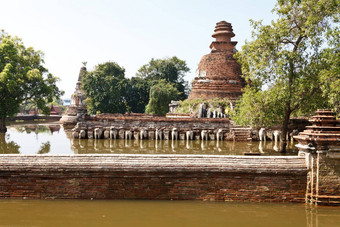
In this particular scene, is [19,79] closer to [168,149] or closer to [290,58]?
[168,149]

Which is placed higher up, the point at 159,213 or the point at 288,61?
the point at 288,61

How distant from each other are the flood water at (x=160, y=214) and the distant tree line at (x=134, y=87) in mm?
29045

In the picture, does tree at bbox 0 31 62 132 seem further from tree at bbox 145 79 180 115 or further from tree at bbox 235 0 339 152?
tree at bbox 235 0 339 152

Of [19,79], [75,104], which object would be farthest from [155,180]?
[75,104]

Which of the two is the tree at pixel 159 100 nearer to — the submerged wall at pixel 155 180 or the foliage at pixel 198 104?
the foliage at pixel 198 104

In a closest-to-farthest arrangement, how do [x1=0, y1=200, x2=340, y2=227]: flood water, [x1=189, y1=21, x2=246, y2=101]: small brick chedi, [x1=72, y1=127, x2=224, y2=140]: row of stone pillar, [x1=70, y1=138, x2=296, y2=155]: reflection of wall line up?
[x1=0, y1=200, x2=340, y2=227]: flood water, [x1=70, y1=138, x2=296, y2=155]: reflection of wall, [x1=72, y1=127, x2=224, y2=140]: row of stone pillar, [x1=189, y1=21, x2=246, y2=101]: small brick chedi

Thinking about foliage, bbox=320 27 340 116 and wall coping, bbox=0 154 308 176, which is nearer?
wall coping, bbox=0 154 308 176

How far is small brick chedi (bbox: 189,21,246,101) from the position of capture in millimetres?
28386

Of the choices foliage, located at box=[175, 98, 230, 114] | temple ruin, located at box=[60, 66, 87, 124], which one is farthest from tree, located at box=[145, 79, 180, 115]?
temple ruin, located at box=[60, 66, 87, 124]

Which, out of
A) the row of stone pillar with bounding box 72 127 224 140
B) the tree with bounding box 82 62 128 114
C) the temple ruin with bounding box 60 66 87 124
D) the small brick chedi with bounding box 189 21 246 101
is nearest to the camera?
the row of stone pillar with bounding box 72 127 224 140

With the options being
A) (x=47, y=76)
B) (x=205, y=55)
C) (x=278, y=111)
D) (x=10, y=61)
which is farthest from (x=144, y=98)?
(x=278, y=111)

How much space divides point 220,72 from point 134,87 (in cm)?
1622

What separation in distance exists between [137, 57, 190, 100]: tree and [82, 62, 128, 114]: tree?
724cm

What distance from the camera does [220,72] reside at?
29391 millimetres
